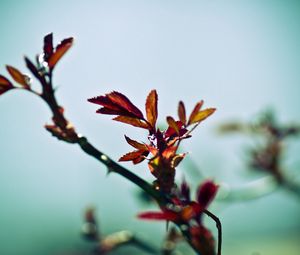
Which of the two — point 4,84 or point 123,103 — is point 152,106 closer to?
point 123,103

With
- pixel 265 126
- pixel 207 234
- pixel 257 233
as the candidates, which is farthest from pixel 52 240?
pixel 207 234

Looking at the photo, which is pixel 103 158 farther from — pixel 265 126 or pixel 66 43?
pixel 265 126

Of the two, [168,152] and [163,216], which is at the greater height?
[168,152]

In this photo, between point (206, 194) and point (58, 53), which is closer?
point (58, 53)

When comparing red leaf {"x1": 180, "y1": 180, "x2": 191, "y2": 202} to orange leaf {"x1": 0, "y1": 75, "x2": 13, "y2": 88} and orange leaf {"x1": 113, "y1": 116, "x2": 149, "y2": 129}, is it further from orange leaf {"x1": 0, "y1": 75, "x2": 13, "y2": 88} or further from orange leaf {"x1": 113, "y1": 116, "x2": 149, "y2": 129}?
orange leaf {"x1": 0, "y1": 75, "x2": 13, "y2": 88}

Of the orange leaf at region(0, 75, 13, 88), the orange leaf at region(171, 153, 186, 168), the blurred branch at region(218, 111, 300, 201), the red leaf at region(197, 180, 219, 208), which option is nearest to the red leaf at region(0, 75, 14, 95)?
the orange leaf at region(0, 75, 13, 88)

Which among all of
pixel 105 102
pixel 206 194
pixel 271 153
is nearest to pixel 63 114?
pixel 105 102
